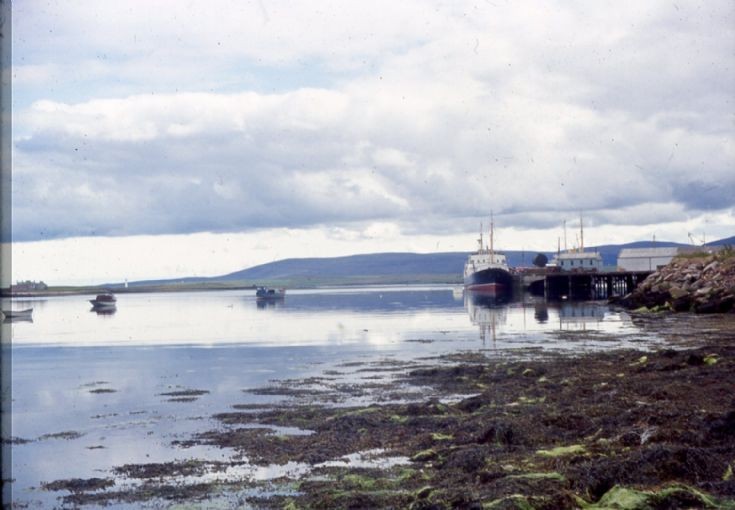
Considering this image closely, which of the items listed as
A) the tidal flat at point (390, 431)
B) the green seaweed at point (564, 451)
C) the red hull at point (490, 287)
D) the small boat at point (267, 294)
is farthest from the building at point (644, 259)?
the green seaweed at point (564, 451)

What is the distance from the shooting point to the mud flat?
1302 cm

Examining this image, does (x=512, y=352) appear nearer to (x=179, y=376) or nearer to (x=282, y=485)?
(x=179, y=376)

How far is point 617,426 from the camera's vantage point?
17.3 m

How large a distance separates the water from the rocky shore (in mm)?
6333

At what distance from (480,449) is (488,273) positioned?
13083 cm

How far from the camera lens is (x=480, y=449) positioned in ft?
52.5

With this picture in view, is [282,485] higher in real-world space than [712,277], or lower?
lower

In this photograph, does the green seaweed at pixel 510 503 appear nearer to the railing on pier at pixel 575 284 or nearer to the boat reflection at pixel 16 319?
the boat reflection at pixel 16 319

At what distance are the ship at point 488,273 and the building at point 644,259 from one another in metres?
19.9

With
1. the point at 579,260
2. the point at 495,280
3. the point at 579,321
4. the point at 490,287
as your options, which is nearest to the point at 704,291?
the point at 579,321

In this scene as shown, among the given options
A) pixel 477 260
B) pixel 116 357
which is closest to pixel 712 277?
pixel 116 357

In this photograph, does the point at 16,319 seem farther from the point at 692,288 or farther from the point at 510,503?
the point at 510,503

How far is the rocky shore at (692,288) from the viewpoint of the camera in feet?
212

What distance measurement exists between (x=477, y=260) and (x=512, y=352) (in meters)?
127
